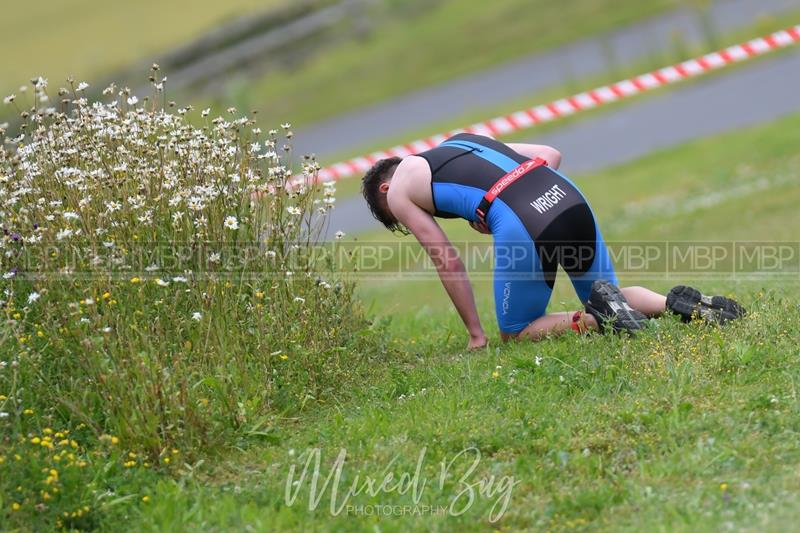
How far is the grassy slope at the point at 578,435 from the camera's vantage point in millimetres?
5000

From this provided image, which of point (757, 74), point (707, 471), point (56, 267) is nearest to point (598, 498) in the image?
point (707, 471)

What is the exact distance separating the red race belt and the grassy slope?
89 cm

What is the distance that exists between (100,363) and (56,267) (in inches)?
36.9

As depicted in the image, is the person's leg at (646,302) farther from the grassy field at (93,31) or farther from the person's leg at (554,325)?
the grassy field at (93,31)

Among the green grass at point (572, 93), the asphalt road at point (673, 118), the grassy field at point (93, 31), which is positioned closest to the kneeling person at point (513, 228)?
the asphalt road at point (673, 118)

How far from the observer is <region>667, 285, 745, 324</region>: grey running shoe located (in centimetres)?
664

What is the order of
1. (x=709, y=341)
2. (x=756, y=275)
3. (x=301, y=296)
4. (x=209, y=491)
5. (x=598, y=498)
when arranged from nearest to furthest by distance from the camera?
(x=598, y=498)
(x=209, y=491)
(x=709, y=341)
(x=301, y=296)
(x=756, y=275)

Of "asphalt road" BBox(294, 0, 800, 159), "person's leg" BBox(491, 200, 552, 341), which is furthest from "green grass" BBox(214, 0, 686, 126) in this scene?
"person's leg" BBox(491, 200, 552, 341)

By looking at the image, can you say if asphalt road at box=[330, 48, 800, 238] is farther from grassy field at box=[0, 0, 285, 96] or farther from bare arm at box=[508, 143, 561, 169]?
bare arm at box=[508, 143, 561, 169]

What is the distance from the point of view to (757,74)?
2009 cm

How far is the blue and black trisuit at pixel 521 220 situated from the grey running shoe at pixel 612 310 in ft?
A: 1.10

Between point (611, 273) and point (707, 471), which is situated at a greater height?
point (611, 273)

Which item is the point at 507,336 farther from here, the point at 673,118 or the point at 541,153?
the point at 673,118

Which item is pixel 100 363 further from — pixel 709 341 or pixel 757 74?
pixel 757 74
